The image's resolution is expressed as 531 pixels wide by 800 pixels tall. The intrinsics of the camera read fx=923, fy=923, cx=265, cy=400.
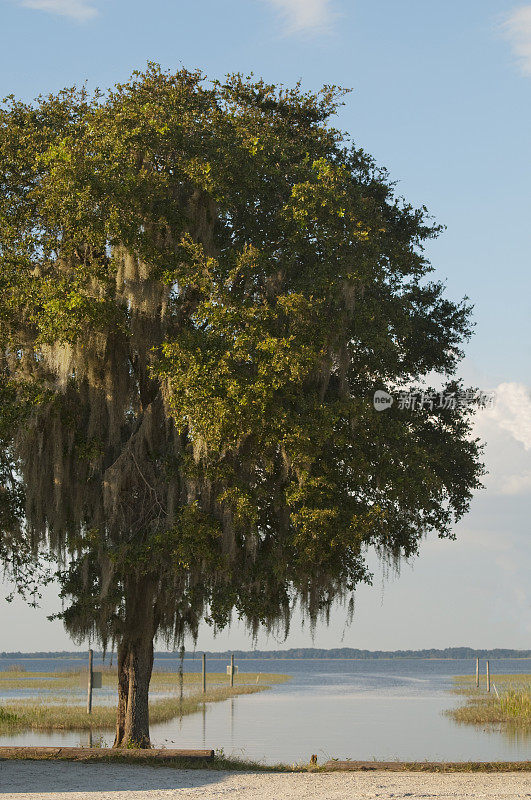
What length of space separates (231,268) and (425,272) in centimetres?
492

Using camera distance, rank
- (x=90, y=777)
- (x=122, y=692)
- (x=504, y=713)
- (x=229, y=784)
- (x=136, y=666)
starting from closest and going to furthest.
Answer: (x=229, y=784) < (x=90, y=777) < (x=136, y=666) < (x=122, y=692) < (x=504, y=713)

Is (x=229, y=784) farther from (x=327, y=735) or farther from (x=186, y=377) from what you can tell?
(x=327, y=735)

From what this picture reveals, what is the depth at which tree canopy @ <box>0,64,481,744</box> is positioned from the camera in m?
13.4

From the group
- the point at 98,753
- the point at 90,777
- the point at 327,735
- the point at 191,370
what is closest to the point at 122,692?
the point at 98,753

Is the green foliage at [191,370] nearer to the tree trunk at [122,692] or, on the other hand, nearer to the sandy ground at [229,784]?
the tree trunk at [122,692]

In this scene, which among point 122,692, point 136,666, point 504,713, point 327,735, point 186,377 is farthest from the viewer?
point 504,713

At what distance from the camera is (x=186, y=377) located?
1313cm

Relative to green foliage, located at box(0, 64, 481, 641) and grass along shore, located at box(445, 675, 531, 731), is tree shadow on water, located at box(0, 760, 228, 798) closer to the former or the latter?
green foliage, located at box(0, 64, 481, 641)

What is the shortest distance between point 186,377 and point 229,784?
539cm

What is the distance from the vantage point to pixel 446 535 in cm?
1692

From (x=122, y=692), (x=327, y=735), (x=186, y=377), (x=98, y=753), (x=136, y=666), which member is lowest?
(x=327, y=735)

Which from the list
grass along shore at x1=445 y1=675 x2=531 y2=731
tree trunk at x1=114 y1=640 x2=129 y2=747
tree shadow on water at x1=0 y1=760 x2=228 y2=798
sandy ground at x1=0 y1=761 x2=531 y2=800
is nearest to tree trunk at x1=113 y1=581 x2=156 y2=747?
tree trunk at x1=114 y1=640 x2=129 y2=747

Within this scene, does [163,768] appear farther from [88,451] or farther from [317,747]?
[317,747]

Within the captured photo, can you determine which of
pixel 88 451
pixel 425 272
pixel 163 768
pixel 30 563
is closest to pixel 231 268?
pixel 88 451
